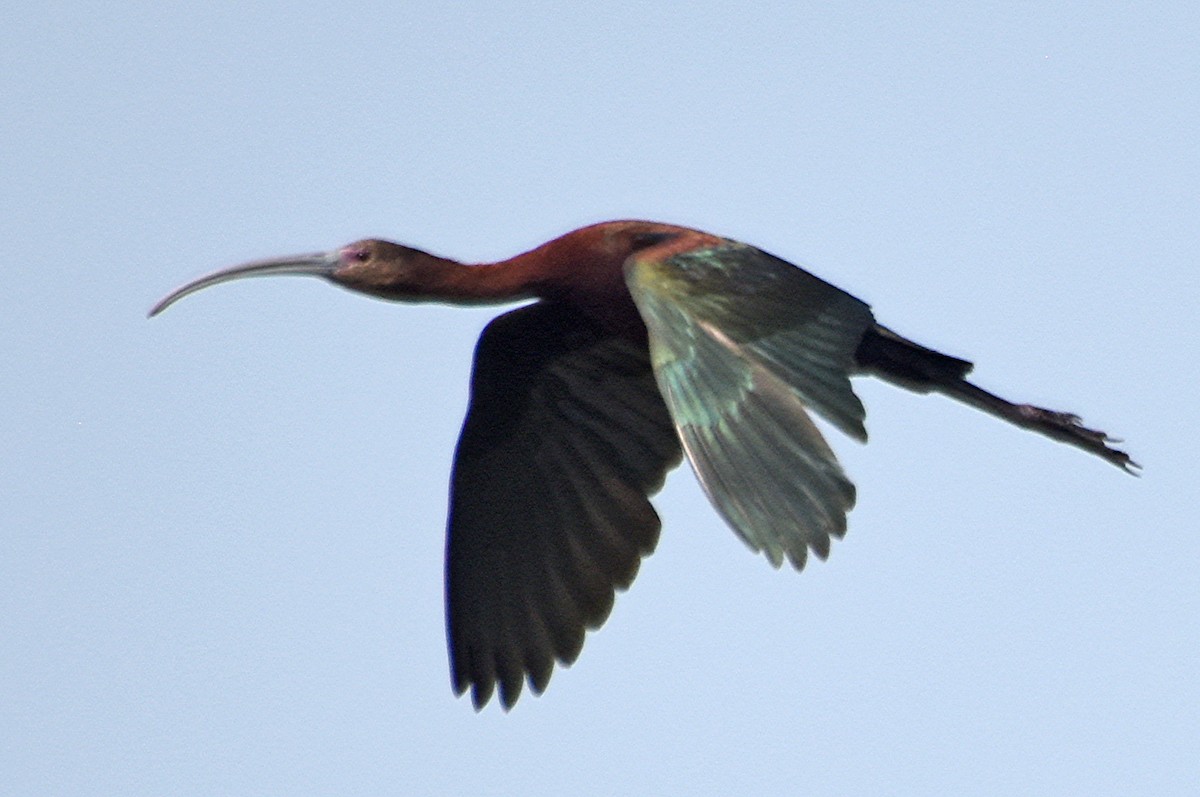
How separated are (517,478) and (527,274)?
4.37 feet

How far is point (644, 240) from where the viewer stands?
33.0 ft

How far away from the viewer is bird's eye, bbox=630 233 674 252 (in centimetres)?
1000

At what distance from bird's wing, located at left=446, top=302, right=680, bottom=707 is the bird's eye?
2.39 ft

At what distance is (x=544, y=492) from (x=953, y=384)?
2.16 meters

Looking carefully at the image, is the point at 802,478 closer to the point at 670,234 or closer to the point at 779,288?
the point at 779,288

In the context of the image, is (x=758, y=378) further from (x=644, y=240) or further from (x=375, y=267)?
(x=375, y=267)

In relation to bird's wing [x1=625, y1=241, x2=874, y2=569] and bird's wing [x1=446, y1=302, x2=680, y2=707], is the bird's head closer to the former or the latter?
bird's wing [x1=446, y1=302, x2=680, y2=707]

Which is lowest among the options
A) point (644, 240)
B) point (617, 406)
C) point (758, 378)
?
point (758, 378)

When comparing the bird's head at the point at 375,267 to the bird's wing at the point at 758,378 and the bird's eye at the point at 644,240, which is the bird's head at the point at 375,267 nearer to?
the bird's eye at the point at 644,240

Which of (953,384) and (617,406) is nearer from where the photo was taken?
(953,384)

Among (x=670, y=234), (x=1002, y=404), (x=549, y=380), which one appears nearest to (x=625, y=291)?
(x=670, y=234)

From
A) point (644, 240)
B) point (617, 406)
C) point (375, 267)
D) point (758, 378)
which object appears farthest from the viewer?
point (617, 406)

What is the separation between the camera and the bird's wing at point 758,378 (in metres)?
8.09

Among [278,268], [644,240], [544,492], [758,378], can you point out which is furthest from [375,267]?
[758,378]
